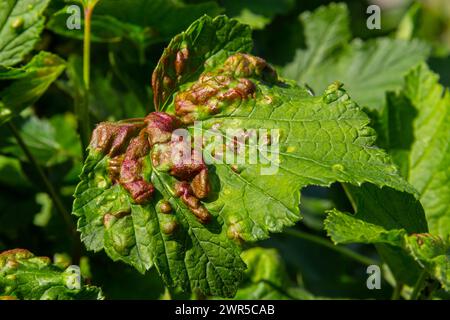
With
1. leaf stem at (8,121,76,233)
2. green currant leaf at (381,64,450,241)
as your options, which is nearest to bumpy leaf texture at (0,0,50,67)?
leaf stem at (8,121,76,233)

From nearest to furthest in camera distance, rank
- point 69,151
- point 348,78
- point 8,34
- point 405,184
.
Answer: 1. point 405,184
2. point 8,34
3. point 69,151
4. point 348,78

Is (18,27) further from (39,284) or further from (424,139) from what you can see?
(424,139)

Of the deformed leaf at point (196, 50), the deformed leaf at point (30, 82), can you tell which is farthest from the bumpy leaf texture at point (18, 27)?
the deformed leaf at point (196, 50)

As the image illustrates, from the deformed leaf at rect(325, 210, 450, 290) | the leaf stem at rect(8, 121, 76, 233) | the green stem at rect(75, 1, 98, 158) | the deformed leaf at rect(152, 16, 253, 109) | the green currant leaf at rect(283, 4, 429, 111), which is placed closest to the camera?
the deformed leaf at rect(325, 210, 450, 290)

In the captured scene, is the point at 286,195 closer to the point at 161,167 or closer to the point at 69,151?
the point at 161,167

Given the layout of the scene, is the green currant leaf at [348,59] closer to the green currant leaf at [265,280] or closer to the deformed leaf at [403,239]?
the green currant leaf at [265,280]

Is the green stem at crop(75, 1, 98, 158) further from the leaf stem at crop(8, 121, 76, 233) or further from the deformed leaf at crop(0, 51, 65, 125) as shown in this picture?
the leaf stem at crop(8, 121, 76, 233)

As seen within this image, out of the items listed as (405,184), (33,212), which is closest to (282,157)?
(405,184)
